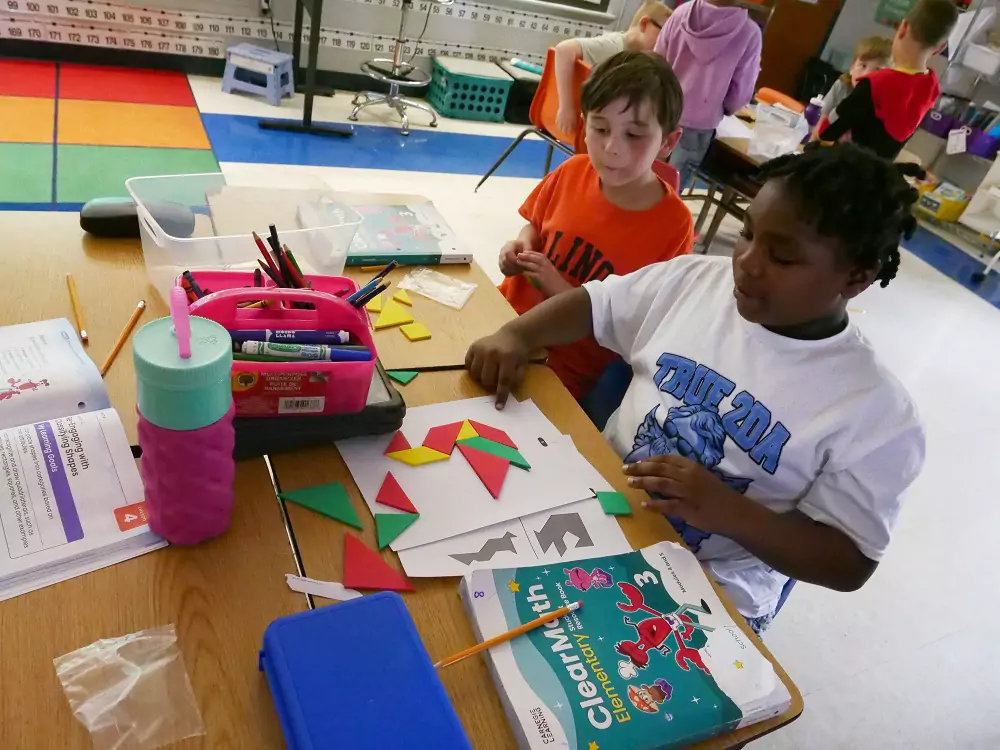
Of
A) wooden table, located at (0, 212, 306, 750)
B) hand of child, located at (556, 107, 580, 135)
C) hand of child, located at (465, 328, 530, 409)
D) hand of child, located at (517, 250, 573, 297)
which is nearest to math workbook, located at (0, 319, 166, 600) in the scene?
wooden table, located at (0, 212, 306, 750)

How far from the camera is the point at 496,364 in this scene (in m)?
1.00

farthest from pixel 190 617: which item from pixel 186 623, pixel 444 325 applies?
pixel 444 325

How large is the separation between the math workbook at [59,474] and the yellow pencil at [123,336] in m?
0.02

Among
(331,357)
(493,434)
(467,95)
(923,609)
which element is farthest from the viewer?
(467,95)

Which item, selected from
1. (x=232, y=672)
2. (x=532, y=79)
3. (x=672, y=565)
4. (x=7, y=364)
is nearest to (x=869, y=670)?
(x=672, y=565)

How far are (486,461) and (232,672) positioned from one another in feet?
1.23

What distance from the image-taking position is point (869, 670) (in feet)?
5.34

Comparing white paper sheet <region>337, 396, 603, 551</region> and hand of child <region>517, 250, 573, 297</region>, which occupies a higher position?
hand of child <region>517, 250, 573, 297</region>

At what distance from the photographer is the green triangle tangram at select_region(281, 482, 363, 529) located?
0.75 meters

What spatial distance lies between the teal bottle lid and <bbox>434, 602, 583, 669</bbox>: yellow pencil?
0.30m

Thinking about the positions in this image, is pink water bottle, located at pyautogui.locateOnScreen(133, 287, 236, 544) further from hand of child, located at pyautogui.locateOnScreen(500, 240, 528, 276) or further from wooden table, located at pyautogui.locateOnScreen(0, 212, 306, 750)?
hand of child, located at pyautogui.locateOnScreen(500, 240, 528, 276)

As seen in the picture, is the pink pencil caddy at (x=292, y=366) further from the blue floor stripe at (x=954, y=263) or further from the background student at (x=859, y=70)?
the blue floor stripe at (x=954, y=263)

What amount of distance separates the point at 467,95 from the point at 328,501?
4086 mm

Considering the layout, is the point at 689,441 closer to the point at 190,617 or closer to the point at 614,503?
the point at 614,503
